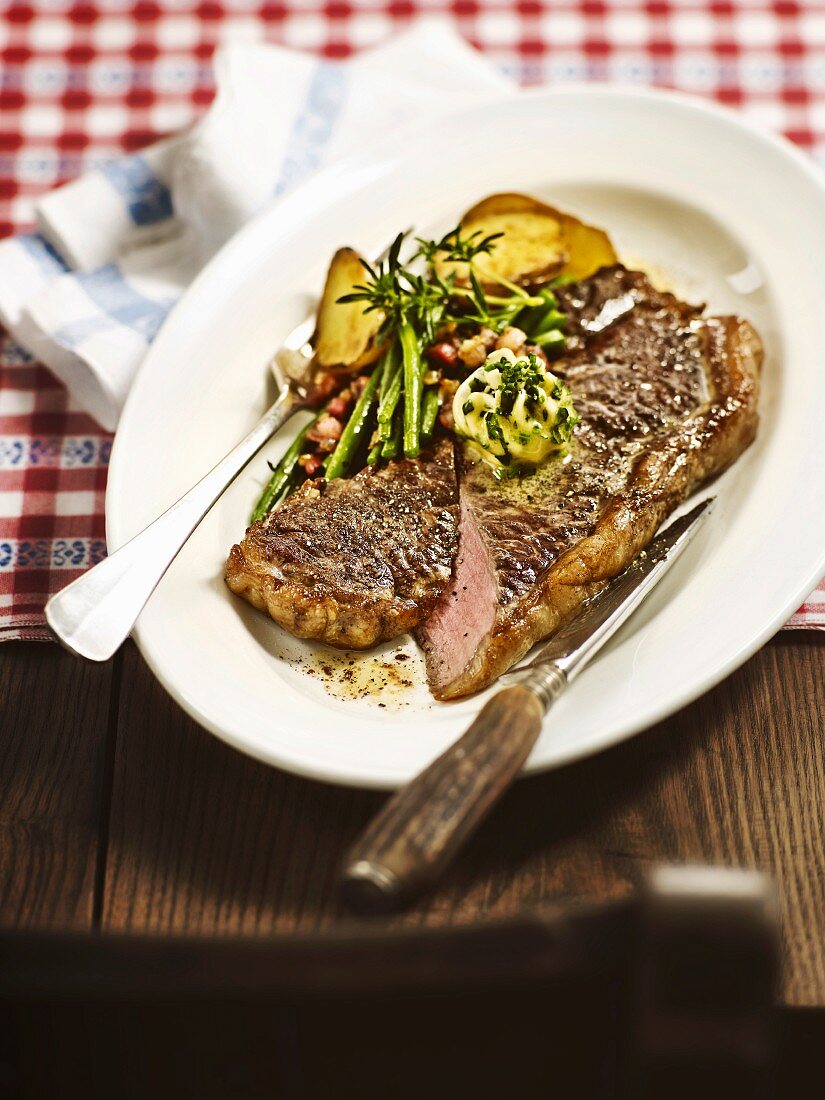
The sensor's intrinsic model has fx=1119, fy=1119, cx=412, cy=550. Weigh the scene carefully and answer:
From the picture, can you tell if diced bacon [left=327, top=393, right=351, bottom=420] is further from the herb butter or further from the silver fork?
the herb butter

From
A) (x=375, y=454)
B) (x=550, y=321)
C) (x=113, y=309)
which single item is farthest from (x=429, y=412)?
(x=113, y=309)

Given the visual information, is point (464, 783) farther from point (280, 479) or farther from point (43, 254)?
point (43, 254)

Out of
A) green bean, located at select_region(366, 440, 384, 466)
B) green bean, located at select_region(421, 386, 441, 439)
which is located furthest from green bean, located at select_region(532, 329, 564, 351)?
green bean, located at select_region(366, 440, 384, 466)

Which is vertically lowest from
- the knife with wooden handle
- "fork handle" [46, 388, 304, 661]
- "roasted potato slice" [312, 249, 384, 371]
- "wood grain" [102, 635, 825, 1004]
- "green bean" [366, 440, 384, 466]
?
"wood grain" [102, 635, 825, 1004]

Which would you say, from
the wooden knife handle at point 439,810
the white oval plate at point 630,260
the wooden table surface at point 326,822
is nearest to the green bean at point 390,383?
the white oval plate at point 630,260

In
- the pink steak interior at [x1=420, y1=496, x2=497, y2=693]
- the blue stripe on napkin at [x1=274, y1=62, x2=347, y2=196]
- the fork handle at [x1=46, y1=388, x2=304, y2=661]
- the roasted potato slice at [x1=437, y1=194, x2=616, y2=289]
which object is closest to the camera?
the fork handle at [x1=46, y1=388, x2=304, y2=661]

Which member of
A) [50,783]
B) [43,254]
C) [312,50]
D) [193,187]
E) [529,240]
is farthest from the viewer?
[312,50]

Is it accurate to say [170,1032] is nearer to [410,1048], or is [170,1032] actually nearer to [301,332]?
[410,1048]
